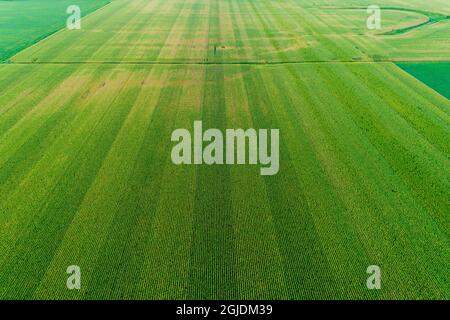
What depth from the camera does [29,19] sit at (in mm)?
66625

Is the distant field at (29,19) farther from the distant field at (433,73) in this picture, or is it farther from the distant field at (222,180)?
the distant field at (433,73)

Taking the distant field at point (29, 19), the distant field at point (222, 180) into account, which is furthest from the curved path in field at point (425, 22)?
the distant field at point (29, 19)

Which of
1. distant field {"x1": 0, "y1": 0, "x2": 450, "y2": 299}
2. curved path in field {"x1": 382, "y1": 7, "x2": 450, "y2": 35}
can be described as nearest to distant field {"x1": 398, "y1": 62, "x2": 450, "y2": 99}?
distant field {"x1": 0, "y1": 0, "x2": 450, "y2": 299}

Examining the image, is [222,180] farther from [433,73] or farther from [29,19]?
[29,19]

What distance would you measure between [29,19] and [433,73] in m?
63.9

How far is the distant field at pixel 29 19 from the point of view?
52997 millimetres

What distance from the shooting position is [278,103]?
3434 cm

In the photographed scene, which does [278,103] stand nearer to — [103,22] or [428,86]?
[428,86]

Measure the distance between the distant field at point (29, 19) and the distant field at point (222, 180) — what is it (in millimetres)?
9534

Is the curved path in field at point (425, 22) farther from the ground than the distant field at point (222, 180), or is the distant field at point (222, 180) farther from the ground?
the curved path in field at point (425, 22)

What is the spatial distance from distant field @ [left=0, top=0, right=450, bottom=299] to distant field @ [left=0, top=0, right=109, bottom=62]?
9.53 m

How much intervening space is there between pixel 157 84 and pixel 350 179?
22.3m

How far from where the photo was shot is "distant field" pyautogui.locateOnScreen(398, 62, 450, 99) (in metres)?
37.8
